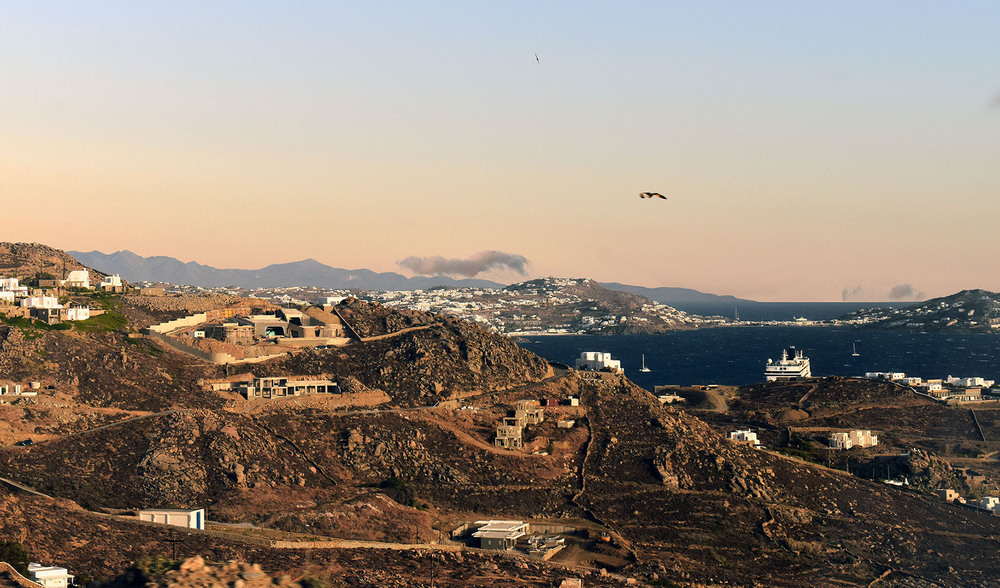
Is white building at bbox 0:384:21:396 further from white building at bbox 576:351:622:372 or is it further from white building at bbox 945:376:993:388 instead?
white building at bbox 945:376:993:388

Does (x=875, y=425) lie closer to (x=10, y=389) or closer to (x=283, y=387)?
(x=283, y=387)

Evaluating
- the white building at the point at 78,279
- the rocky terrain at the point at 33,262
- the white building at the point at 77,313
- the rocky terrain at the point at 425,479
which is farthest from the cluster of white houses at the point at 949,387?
the rocky terrain at the point at 33,262

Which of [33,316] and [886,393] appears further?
[886,393]

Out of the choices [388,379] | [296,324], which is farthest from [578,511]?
[296,324]

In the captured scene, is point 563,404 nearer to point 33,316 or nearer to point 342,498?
point 342,498

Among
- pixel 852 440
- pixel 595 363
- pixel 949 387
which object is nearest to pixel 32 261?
pixel 595 363

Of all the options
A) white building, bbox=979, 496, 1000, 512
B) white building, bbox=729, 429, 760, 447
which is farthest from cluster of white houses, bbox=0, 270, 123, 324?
white building, bbox=979, 496, 1000, 512
